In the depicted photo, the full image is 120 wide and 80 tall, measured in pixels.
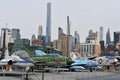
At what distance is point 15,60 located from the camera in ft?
234

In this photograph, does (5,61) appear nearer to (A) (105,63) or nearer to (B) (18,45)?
(A) (105,63)

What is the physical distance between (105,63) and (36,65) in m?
46.5

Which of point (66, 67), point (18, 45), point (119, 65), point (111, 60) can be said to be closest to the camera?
point (66, 67)

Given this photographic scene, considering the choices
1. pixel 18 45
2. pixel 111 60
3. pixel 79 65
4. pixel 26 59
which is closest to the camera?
pixel 26 59

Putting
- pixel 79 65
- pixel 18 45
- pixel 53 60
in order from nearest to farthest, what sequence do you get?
pixel 53 60 → pixel 79 65 → pixel 18 45

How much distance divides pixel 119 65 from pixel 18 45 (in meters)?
69.2

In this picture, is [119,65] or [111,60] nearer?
[111,60]

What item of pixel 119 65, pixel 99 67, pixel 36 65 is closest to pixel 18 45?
pixel 119 65

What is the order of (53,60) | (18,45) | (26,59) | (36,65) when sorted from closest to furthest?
1. (26,59)
2. (36,65)
3. (53,60)
4. (18,45)

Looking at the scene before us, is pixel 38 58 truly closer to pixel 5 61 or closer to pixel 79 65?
pixel 5 61

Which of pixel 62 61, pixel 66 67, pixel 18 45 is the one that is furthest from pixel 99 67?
pixel 18 45

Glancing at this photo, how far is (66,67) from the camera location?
93125 millimetres

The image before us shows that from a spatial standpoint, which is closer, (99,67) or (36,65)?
(36,65)

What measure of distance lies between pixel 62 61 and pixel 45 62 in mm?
4409
